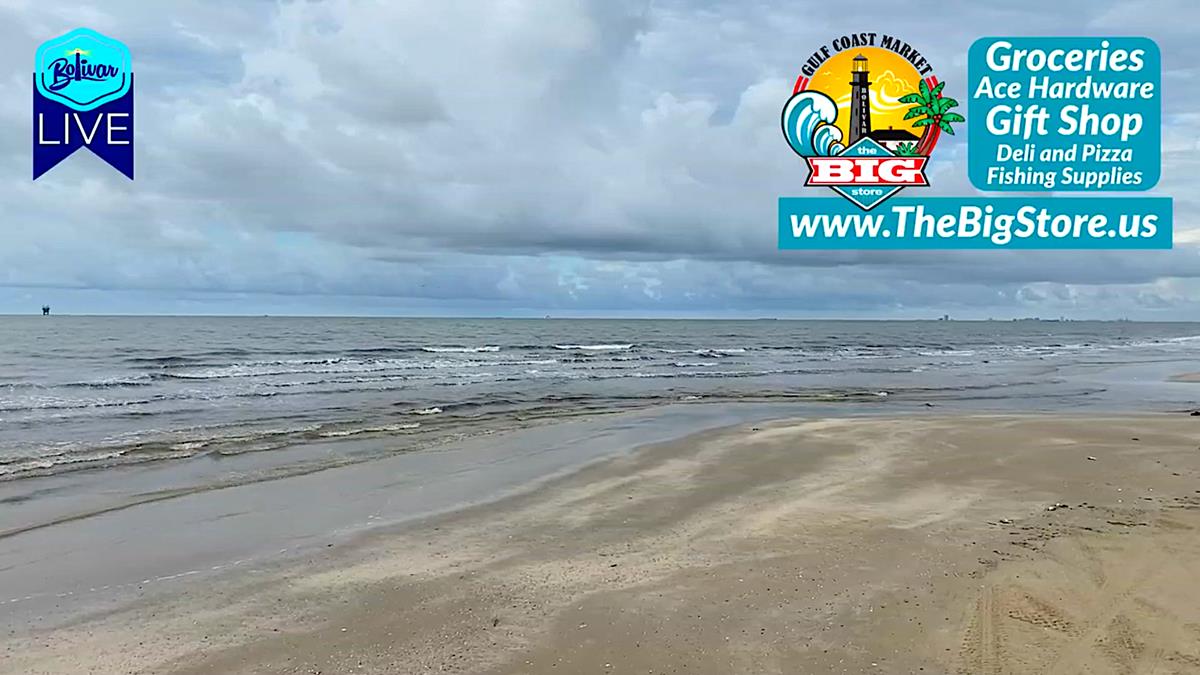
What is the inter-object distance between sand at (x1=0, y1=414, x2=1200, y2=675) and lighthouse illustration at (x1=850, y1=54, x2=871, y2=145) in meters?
8.11

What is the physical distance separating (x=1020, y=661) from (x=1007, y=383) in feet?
93.3

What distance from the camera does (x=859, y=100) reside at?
15.3m

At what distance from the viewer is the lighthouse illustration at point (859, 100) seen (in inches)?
595

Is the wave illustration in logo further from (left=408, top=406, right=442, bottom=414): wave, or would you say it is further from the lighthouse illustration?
(left=408, top=406, right=442, bottom=414): wave

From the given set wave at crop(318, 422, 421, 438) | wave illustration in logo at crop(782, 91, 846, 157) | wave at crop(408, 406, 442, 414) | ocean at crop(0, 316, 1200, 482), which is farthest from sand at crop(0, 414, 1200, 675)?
wave at crop(408, 406, 442, 414)

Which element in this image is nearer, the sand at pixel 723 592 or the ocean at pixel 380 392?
the sand at pixel 723 592

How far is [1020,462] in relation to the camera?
11.9 meters

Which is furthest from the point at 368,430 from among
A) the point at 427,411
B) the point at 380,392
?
the point at 380,392

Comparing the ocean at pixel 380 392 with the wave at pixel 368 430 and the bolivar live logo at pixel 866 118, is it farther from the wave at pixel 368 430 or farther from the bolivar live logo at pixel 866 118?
the bolivar live logo at pixel 866 118

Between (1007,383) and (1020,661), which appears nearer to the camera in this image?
(1020,661)

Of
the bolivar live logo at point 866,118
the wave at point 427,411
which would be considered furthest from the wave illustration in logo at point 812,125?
the wave at point 427,411

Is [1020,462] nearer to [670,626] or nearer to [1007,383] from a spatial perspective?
[670,626]

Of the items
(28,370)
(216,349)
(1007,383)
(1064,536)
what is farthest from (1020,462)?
(216,349)

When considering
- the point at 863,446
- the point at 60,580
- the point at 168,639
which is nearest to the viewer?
the point at 168,639
